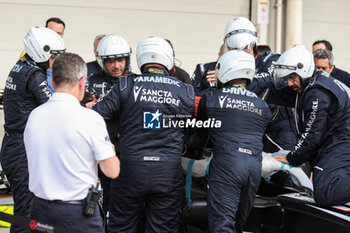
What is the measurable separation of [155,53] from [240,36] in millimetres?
1301

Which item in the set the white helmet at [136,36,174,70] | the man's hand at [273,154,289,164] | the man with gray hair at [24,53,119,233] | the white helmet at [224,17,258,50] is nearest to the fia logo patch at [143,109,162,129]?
the white helmet at [136,36,174,70]

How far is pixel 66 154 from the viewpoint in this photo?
2389 millimetres

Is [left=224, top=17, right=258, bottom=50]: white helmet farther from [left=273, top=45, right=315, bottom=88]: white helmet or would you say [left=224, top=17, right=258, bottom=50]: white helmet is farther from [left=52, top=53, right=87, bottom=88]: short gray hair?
[left=52, top=53, right=87, bottom=88]: short gray hair

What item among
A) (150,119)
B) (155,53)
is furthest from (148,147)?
(155,53)

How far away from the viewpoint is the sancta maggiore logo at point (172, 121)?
128 inches

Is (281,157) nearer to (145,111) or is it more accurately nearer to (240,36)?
(145,111)

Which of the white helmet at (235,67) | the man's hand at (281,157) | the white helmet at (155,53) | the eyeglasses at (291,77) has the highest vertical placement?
the white helmet at (155,53)

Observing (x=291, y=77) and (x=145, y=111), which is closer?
(x=145, y=111)

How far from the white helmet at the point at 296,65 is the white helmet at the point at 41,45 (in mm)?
1970

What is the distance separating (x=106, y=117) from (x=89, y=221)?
3.17ft

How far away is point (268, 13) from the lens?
32.7 ft

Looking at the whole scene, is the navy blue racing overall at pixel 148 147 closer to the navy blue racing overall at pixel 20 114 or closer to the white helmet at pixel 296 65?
the navy blue racing overall at pixel 20 114

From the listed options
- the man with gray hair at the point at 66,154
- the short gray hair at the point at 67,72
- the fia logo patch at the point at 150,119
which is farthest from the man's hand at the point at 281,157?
the short gray hair at the point at 67,72

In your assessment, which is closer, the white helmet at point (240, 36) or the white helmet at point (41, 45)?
the white helmet at point (41, 45)
